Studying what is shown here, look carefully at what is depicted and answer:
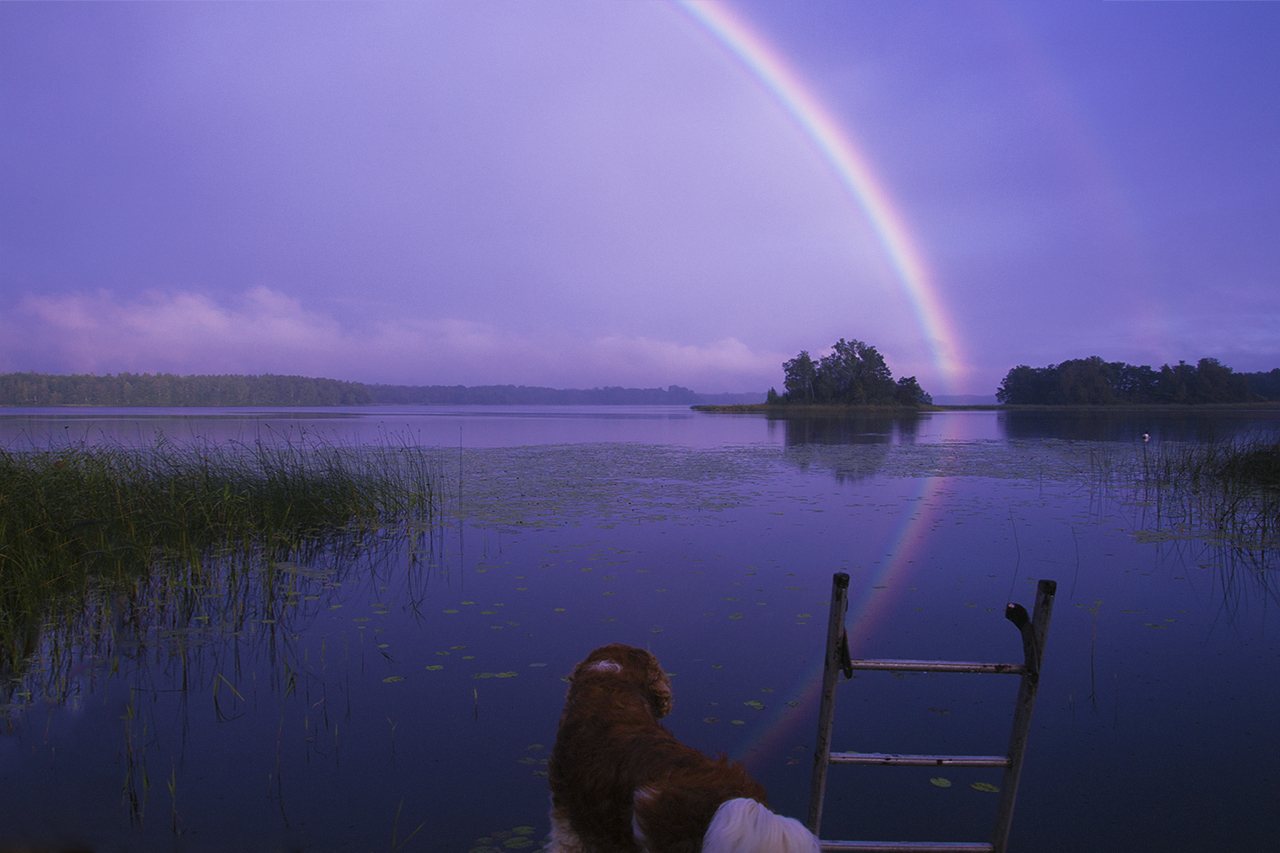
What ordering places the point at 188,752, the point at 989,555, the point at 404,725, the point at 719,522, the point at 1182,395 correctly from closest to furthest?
the point at 188,752 → the point at 404,725 → the point at 989,555 → the point at 719,522 → the point at 1182,395

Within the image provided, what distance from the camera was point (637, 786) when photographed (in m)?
2.29

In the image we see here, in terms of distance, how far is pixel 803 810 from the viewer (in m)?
3.95

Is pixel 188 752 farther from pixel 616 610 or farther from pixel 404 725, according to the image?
pixel 616 610

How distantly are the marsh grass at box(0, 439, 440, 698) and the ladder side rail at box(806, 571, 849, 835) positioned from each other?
5.85m

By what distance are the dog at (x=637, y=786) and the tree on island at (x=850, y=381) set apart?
9765 centimetres

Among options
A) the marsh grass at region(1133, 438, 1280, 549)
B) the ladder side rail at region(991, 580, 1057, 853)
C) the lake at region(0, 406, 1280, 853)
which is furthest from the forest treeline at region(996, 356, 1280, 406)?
the ladder side rail at region(991, 580, 1057, 853)

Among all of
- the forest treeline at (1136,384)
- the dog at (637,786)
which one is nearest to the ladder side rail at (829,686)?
the dog at (637,786)

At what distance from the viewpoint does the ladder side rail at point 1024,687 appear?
2588 millimetres

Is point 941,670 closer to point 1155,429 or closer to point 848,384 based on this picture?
point 1155,429

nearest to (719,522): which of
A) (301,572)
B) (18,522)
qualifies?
(301,572)

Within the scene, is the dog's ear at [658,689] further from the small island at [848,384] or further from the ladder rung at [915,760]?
the small island at [848,384]

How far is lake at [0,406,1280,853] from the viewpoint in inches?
148

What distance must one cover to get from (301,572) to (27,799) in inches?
185

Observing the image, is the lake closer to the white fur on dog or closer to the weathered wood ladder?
the weathered wood ladder
